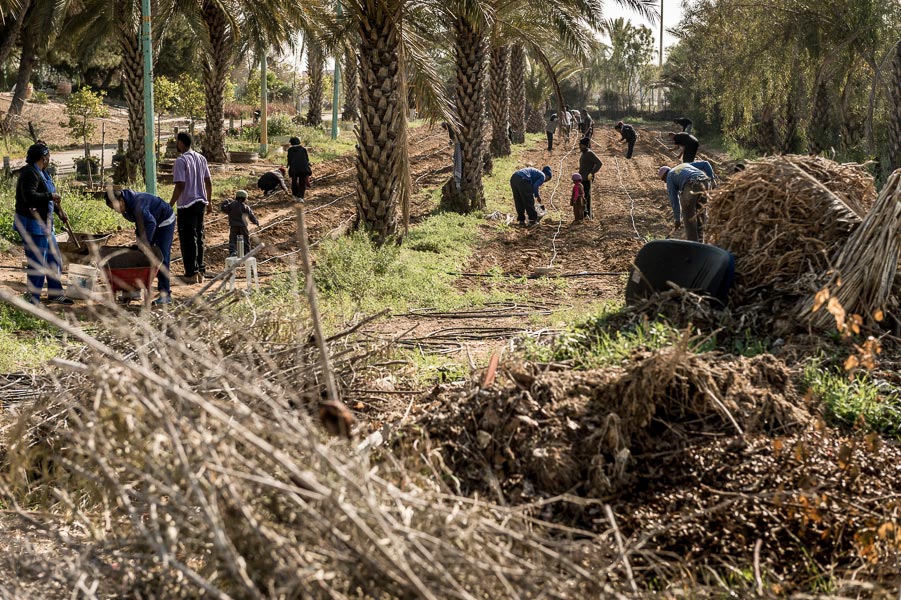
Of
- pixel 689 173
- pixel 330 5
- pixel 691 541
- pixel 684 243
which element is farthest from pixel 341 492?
pixel 330 5

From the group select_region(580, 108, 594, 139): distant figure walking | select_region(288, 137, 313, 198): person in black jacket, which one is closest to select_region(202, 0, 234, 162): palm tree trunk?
select_region(288, 137, 313, 198): person in black jacket

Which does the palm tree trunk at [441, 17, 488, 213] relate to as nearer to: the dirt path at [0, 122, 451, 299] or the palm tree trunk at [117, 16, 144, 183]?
the dirt path at [0, 122, 451, 299]

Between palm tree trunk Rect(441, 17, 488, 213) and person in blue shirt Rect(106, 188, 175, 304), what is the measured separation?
27.6 ft

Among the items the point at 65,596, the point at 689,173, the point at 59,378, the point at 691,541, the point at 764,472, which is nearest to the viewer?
the point at 65,596

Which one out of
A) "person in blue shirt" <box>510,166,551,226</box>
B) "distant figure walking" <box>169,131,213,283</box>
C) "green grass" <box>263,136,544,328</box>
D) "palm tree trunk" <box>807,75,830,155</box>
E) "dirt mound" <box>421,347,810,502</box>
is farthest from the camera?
"palm tree trunk" <box>807,75,830,155</box>

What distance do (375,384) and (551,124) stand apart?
1026 inches

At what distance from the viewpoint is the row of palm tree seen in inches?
474

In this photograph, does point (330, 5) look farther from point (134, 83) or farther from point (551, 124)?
point (551, 124)

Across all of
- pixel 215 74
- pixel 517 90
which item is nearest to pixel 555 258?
pixel 215 74

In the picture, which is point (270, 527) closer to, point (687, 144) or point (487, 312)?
point (487, 312)

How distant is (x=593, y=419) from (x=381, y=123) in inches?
303

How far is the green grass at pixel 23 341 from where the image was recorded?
7.18 meters

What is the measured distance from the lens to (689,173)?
11570mm

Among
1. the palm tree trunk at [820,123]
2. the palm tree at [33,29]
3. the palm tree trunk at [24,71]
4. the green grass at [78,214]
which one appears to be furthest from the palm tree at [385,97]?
the palm tree trunk at [24,71]
